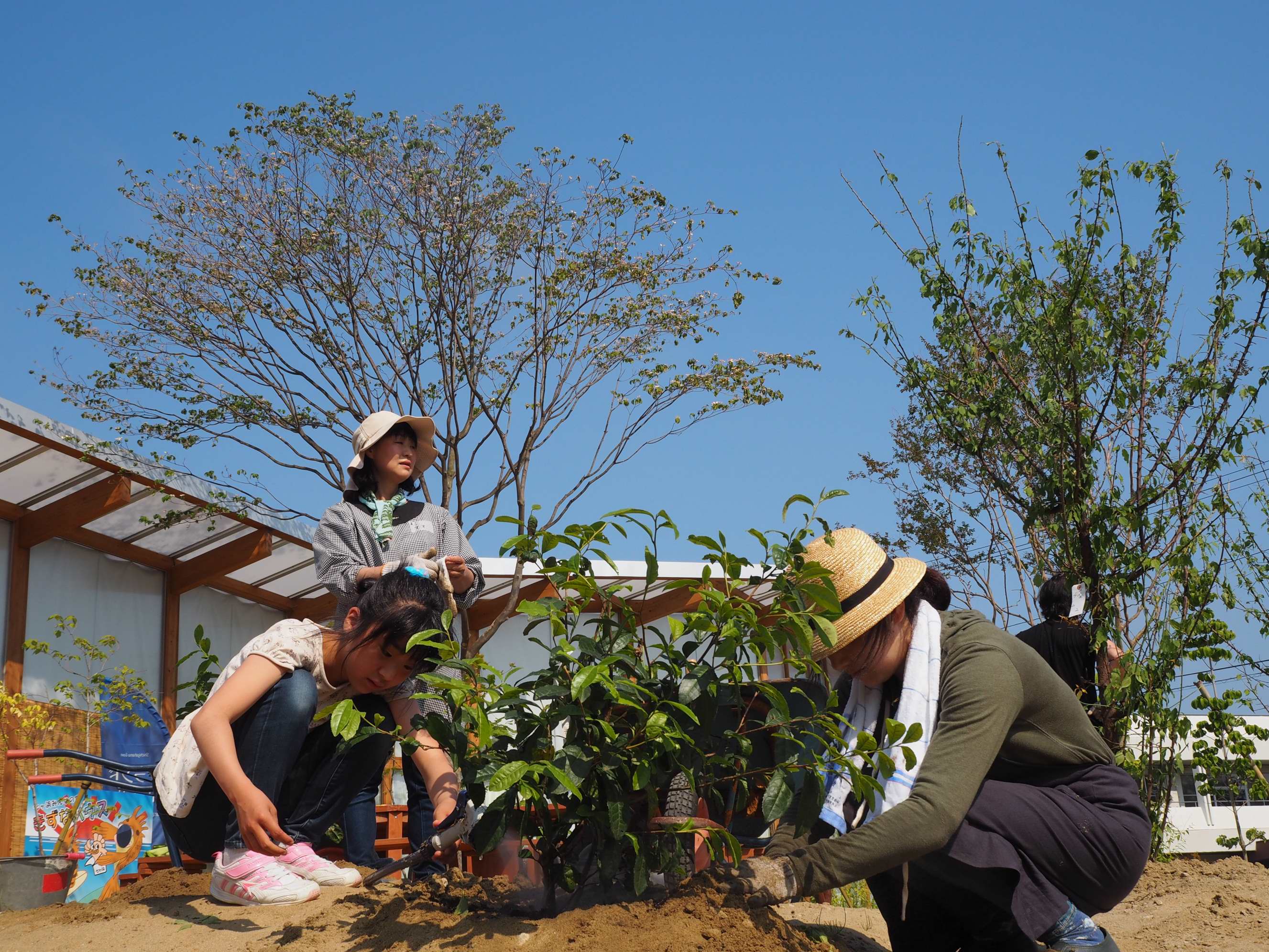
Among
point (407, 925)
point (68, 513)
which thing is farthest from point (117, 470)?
point (407, 925)

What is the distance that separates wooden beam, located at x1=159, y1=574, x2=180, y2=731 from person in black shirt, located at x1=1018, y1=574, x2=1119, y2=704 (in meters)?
8.72

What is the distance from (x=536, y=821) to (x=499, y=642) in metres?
12.2

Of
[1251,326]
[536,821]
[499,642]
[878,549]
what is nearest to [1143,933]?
[878,549]

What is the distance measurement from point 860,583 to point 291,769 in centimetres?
152

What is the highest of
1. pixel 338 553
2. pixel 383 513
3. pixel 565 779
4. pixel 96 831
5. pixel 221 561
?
pixel 221 561

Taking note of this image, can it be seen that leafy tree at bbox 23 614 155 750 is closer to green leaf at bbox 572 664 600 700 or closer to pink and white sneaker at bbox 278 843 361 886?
pink and white sneaker at bbox 278 843 361 886

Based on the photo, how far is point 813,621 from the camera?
210 centimetres

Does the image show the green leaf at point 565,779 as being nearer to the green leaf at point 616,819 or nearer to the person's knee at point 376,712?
the green leaf at point 616,819

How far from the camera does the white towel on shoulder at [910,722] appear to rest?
6.98 ft

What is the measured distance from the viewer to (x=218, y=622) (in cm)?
1201

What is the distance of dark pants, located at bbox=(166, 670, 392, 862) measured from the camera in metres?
2.55

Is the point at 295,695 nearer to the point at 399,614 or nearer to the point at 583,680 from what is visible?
the point at 399,614

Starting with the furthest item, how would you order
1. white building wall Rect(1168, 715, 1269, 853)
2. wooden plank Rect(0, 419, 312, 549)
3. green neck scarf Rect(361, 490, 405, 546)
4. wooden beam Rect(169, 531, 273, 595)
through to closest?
white building wall Rect(1168, 715, 1269, 853)
wooden beam Rect(169, 531, 273, 595)
wooden plank Rect(0, 419, 312, 549)
green neck scarf Rect(361, 490, 405, 546)

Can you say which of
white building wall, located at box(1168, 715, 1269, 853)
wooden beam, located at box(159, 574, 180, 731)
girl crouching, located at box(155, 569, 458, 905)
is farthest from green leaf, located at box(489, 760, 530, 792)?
white building wall, located at box(1168, 715, 1269, 853)
